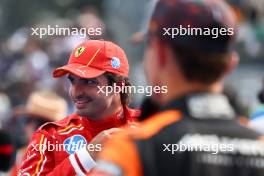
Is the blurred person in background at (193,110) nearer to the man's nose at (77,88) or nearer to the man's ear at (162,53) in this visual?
the man's ear at (162,53)

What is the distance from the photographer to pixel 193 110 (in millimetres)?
3082

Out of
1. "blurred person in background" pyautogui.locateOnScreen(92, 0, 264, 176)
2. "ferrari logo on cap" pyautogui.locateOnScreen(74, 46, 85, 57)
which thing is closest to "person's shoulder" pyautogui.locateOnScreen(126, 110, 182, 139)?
"blurred person in background" pyautogui.locateOnScreen(92, 0, 264, 176)

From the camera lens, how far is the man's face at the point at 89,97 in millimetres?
5016

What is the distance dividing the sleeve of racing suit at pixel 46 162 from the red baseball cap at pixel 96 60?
0.39 meters

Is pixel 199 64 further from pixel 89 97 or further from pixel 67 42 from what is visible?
pixel 67 42

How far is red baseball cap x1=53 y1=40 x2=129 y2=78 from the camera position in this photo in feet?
16.8

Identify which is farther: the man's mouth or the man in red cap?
the man's mouth

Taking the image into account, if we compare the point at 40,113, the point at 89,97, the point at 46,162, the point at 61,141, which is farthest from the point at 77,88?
the point at 40,113

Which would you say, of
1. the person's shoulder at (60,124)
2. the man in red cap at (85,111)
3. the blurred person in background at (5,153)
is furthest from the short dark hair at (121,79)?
the blurred person in background at (5,153)

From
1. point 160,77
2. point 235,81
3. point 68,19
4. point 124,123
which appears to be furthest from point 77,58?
point 68,19

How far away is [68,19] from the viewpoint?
59.2 feet

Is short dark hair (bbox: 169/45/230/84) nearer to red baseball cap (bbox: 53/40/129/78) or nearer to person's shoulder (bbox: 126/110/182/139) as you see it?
person's shoulder (bbox: 126/110/182/139)

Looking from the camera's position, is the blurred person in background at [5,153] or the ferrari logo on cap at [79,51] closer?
the ferrari logo on cap at [79,51]

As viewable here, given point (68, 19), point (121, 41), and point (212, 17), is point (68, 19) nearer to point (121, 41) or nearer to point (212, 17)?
point (121, 41)
